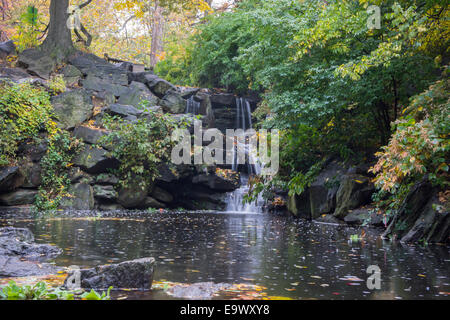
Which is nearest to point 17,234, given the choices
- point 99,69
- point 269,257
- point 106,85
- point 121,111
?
point 269,257

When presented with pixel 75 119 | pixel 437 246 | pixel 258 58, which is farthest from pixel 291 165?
pixel 75 119

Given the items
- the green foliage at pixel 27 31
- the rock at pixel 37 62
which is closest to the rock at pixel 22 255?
the rock at pixel 37 62

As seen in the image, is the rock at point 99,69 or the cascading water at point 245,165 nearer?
the cascading water at point 245,165

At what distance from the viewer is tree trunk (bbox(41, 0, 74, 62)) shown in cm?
2014

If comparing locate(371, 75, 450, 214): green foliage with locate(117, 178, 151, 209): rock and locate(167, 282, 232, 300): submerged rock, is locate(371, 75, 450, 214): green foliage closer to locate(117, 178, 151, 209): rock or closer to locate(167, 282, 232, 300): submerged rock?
locate(167, 282, 232, 300): submerged rock

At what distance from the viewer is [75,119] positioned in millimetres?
16891

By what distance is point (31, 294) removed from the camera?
11.1 feet

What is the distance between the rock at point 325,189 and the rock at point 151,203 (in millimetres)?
6627

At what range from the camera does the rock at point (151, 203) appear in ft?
56.4

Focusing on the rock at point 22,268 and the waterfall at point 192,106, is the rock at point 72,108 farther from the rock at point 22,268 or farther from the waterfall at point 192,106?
the rock at point 22,268

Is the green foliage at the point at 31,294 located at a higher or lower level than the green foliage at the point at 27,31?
lower

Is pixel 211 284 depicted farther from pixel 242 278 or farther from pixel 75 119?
pixel 75 119

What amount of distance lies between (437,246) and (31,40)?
2048 centimetres

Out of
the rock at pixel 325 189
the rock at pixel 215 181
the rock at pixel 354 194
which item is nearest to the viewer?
the rock at pixel 354 194
